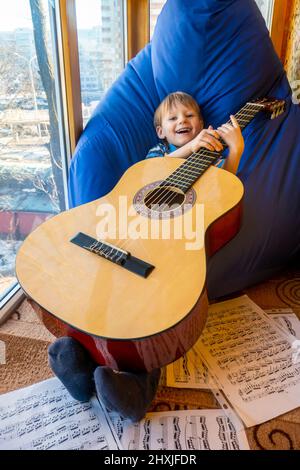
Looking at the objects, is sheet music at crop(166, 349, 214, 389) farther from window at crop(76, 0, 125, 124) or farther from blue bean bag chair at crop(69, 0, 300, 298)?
window at crop(76, 0, 125, 124)

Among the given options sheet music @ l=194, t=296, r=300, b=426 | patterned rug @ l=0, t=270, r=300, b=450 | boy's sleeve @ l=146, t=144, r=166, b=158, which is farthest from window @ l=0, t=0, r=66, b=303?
sheet music @ l=194, t=296, r=300, b=426

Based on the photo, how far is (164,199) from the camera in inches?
37.0

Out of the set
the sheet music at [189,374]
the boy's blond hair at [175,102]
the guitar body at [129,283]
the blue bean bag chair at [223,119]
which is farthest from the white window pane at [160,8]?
the sheet music at [189,374]

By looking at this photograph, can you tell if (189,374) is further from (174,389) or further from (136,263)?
(136,263)

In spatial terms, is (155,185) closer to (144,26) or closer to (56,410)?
(56,410)

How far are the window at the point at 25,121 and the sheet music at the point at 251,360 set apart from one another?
0.75 metres

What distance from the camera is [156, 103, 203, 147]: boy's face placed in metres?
1.27

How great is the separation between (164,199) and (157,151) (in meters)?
0.43

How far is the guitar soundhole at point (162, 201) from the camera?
35.3 inches

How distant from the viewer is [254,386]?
894 millimetres

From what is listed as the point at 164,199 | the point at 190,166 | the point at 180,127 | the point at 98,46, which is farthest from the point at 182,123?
the point at 98,46

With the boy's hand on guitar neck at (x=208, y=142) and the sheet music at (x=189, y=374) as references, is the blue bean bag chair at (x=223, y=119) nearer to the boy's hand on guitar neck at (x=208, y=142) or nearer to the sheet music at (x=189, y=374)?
the boy's hand on guitar neck at (x=208, y=142)
